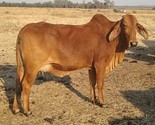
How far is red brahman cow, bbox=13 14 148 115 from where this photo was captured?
7.74m

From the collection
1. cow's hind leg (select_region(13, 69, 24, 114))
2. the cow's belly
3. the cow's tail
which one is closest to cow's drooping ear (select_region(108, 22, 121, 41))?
the cow's belly

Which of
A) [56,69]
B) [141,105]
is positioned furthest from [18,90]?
Result: [141,105]

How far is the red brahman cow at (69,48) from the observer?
25.4 ft

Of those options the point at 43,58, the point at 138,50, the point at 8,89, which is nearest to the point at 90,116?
the point at 43,58

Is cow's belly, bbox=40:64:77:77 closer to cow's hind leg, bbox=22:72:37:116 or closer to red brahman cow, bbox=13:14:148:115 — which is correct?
red brahman cow, bbox=13:14:148:115

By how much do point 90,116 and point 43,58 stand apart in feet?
5.90

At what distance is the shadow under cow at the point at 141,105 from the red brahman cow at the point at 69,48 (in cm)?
101

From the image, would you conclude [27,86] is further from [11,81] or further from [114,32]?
[11,81]

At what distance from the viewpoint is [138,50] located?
18203mm

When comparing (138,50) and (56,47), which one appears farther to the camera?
(138,50)

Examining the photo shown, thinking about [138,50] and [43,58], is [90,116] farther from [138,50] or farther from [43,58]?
[138,50]

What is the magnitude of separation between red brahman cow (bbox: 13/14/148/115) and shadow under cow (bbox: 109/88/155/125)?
3.33 feet

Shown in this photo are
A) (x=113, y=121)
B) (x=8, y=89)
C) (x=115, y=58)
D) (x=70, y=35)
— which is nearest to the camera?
(x=113, y=121)

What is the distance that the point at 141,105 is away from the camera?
8.76 metres
